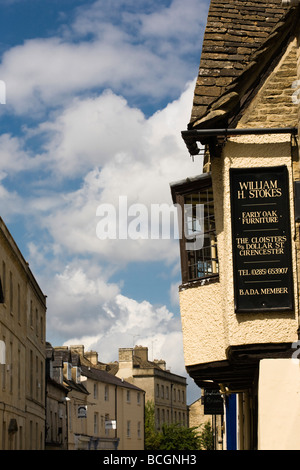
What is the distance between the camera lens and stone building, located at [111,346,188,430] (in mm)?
87750

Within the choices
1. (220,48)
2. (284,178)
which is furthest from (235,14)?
(284,178)

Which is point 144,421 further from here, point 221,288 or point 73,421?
point 221,288

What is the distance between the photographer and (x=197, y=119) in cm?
1325

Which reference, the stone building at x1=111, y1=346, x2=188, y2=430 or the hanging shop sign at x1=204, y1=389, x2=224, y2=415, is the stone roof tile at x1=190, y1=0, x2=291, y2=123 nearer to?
the hanging shop sign at x1=204, y1=389, x2=224, y2=415

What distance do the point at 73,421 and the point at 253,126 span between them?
161 feet

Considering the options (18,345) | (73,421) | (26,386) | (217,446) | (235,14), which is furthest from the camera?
(73,421)

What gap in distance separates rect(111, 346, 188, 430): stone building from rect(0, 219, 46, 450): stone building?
43.9 meters

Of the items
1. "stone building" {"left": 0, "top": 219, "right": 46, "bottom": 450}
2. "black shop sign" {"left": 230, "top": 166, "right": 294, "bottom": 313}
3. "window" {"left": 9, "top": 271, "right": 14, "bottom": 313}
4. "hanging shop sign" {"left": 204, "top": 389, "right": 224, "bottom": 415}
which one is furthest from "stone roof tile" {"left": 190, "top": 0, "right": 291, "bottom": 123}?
"window" {"left": 9, "top": 271, "right": 14, "bottom": 313}

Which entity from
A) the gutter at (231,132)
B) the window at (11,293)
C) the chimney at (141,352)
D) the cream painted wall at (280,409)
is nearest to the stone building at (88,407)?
the chimney at (141,352)

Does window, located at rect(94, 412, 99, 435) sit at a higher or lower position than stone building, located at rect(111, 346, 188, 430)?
lower

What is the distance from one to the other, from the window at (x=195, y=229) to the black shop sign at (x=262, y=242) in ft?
4.12

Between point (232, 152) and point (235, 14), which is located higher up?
point (235, 14)

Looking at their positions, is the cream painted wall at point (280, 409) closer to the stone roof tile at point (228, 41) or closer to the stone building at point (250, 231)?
the stone building at point (250, 231)
